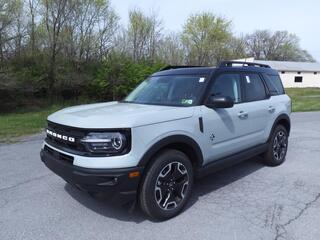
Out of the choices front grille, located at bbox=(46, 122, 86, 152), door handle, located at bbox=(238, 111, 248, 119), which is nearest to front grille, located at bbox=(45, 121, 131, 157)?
front grille, located at bbox=(46, 122, 86, 152)

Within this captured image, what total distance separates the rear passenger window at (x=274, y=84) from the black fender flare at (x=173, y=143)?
2501 mm

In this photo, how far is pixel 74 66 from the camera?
21078mm

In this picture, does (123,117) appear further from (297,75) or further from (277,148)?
(297,75)

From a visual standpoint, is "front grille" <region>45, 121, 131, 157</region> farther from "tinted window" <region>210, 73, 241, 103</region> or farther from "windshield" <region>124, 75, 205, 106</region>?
"tinted window" <region>210, 73, 241, 103</region>

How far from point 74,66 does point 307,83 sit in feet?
152

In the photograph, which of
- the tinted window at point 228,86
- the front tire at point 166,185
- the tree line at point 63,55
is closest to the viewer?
the front tire at point 166,185

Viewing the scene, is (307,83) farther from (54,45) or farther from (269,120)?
(269,120)

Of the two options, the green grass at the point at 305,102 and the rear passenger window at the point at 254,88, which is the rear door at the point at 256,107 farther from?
the green grass at the point at 305,102

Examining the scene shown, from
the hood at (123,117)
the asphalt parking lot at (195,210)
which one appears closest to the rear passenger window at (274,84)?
the asphalt parking lot at (195,210)

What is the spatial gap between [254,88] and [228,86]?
2.71 ft

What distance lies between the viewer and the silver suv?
10.8 ft

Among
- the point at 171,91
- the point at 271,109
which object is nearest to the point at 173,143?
the point at 171,91

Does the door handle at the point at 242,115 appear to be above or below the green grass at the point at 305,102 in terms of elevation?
above

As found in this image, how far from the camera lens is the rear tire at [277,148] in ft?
18.7
